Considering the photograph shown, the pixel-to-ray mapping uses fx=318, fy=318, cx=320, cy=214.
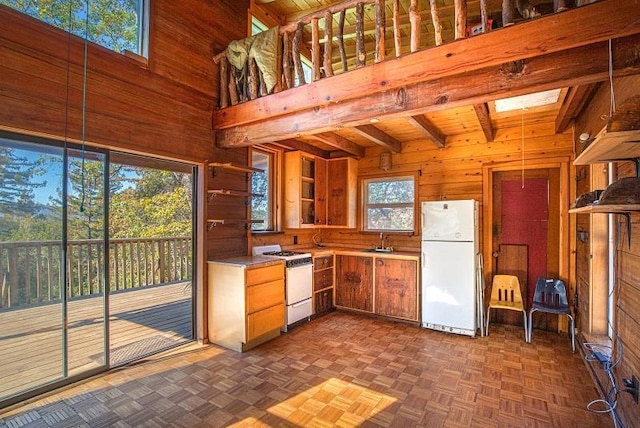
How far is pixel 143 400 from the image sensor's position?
2301 millimetres

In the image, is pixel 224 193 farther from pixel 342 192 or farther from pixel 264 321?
pixel 342 192

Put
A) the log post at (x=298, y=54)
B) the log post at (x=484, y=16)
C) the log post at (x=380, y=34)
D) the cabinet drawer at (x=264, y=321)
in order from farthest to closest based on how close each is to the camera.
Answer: the cabinet drawer at (x=264, y=321) < the log post at (x=298, y=54) < the log post at (x=380, y=34) < the log post at (x=484, y=16)

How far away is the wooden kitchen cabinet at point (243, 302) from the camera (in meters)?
3.14

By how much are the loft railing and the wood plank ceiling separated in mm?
183

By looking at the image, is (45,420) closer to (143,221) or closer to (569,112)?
(143,221)

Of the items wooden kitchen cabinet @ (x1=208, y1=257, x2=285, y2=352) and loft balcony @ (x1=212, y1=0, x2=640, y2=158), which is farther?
wooden kitchen cabinet @ (x1=208, y1=257, x2=285, y2=352)

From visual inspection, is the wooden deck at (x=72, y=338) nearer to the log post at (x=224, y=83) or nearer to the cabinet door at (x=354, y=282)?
the cabinet door at (x=354, y=282)

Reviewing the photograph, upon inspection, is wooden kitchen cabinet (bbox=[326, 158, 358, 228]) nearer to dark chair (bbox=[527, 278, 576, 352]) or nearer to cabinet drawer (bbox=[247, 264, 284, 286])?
cabinet drawer (bbox=[247, 264, 284, 286])

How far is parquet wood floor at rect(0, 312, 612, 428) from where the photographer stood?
210 cm

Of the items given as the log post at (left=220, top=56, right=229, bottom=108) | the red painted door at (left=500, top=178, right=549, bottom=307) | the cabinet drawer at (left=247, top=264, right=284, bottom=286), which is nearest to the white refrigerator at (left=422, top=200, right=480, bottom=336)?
the red painted door at (left=500, top=178, right=549, bottom=307)

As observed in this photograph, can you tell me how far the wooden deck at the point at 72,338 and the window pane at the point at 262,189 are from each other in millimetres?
1594

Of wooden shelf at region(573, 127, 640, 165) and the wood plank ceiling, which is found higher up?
the wood plank ceiling

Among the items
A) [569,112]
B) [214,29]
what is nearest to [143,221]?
[214,29]

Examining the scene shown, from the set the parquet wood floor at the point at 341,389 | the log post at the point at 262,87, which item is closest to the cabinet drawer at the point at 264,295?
the parquet wood floor at the point at 341,389
